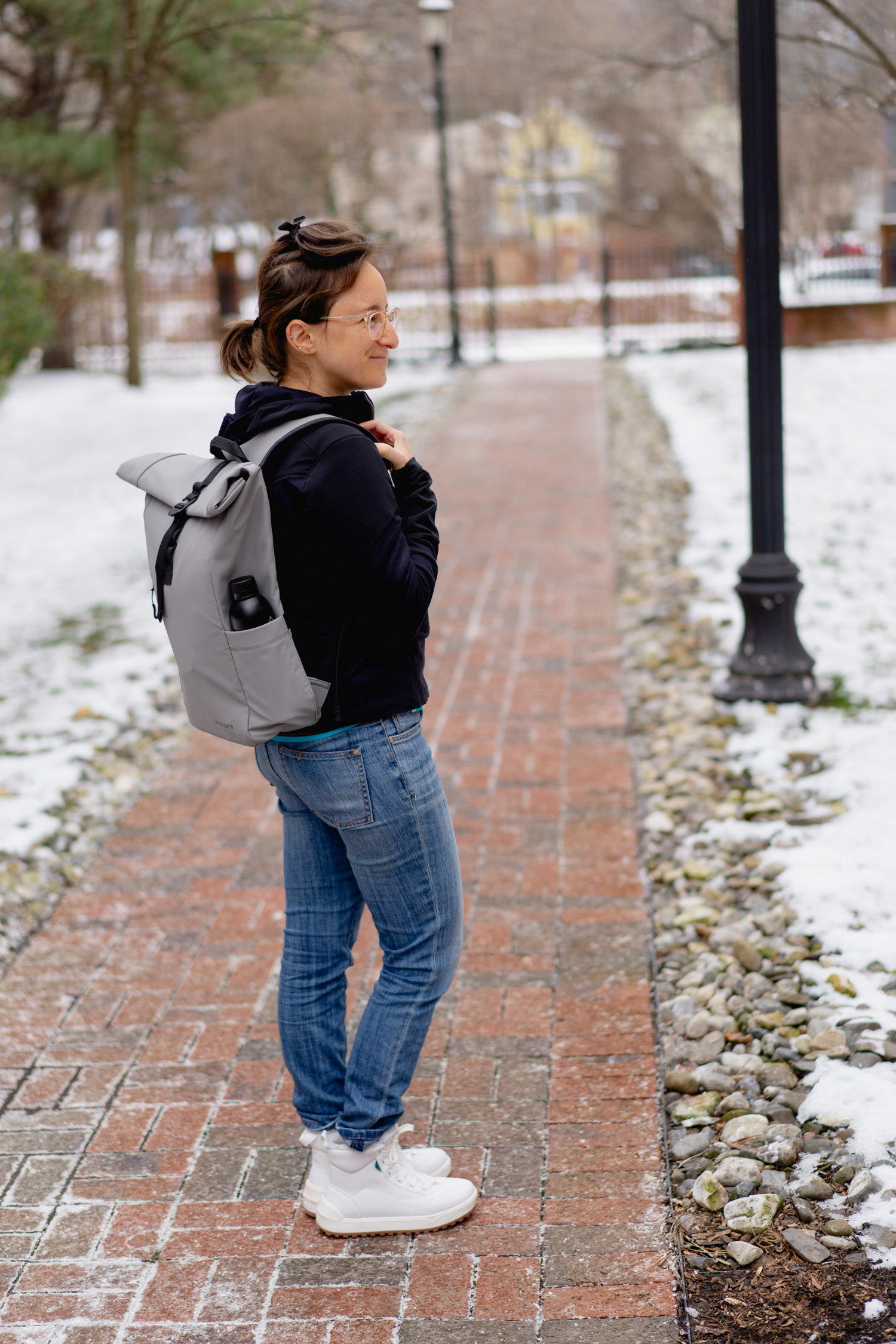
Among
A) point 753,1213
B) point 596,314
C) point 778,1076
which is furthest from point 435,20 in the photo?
point 753,1213

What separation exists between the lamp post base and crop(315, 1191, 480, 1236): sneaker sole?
2.91 m

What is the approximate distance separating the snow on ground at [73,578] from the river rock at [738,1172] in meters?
2.50

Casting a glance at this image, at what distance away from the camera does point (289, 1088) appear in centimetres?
308

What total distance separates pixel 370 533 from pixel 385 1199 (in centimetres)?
128

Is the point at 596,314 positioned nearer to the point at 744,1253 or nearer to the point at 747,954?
the point at 747,954

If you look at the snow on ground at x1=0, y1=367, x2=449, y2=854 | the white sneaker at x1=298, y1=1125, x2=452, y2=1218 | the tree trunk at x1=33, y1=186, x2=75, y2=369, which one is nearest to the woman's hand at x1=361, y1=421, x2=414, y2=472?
the white sneaker at x1=298, y1=1125, x2=452, y2=1218

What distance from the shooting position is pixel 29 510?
10.0 metres

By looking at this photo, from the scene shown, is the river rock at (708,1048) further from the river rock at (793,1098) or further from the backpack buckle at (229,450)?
the backpack buckle at (229,450)

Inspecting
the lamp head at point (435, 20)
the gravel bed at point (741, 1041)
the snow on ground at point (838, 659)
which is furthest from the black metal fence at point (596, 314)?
the gravel bed at point (741, 1041)

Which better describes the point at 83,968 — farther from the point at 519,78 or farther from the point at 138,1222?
the point at 519,78

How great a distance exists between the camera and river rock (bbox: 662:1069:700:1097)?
298cm

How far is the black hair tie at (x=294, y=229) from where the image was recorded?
2188mm

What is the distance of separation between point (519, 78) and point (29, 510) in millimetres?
31341

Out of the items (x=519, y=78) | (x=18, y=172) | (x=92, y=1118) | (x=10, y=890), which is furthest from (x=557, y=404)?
(x=519, y=78)
